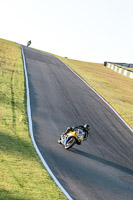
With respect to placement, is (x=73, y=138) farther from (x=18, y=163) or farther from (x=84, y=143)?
(x=18, y=163)

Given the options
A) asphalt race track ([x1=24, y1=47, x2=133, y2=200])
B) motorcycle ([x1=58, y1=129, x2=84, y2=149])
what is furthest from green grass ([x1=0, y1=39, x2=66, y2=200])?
motorcycle ([x1=58, y1=129, x2=84, y2=149])

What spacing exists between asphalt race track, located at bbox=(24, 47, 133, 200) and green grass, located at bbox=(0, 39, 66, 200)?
24.7 inches

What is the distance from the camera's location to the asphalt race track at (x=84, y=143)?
36.2 ft

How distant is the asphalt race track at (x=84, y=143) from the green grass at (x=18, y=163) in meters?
0.63

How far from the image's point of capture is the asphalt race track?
36.2ft

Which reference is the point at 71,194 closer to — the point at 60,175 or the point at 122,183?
the point at 60,175

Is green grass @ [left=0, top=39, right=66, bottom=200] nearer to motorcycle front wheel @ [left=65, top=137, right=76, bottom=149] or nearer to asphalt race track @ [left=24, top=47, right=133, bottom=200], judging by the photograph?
asphalt race track @ [left=24, top=47, right=133, bottom=200]

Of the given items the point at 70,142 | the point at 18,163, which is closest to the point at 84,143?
the point at 70,142

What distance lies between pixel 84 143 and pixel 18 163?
535 cm

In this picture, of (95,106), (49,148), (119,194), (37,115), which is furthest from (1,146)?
(95,106)

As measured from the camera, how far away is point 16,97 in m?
20.5

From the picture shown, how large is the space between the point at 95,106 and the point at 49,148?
10.7 m

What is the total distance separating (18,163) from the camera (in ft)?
35.3

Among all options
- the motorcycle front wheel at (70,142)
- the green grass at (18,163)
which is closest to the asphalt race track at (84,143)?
the motorcycle front wheel at (70,142)
